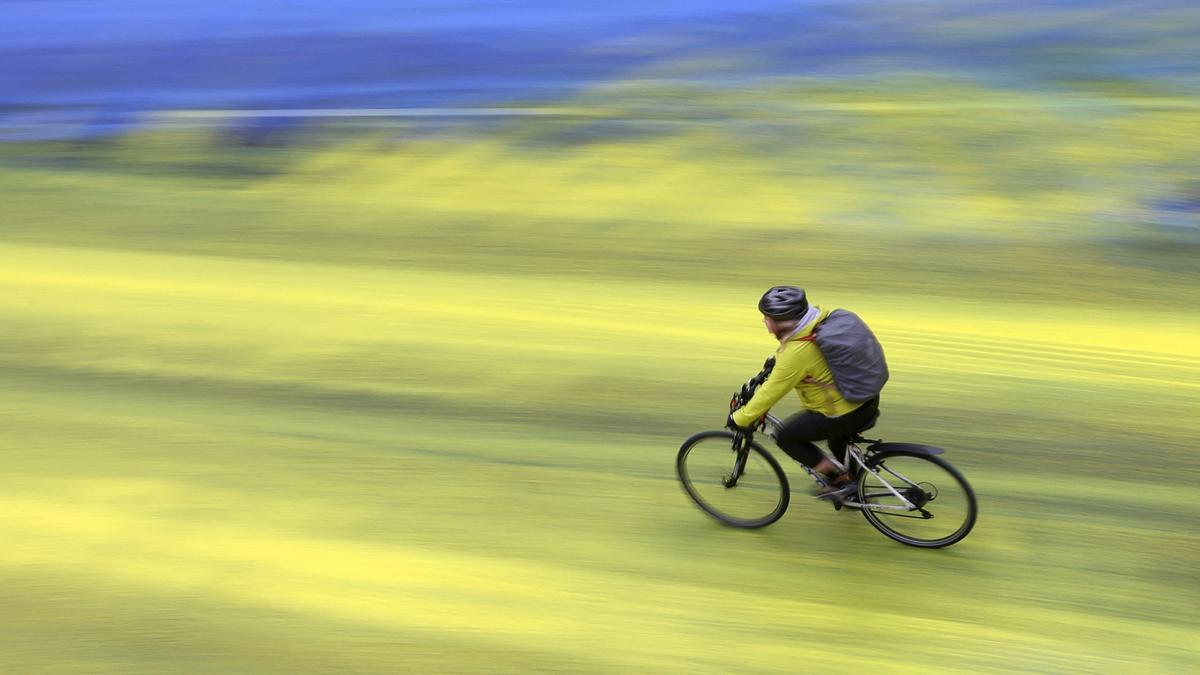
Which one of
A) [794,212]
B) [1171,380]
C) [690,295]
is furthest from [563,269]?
[1171,380]

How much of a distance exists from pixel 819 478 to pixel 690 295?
2.21 metres

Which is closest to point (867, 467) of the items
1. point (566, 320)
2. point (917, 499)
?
point (917, 499)

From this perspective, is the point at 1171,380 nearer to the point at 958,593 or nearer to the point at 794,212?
the point at 958,593

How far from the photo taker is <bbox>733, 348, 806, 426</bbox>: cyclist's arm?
145 inches

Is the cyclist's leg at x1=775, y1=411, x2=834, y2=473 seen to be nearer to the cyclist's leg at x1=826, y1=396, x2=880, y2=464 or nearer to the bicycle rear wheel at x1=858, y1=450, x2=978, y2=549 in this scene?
the cyclist's leg at x1=826, y1=396, x2=880, y2=464

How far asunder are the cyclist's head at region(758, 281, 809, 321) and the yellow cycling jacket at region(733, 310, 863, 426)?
0.07 metres

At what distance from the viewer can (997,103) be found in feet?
24.7

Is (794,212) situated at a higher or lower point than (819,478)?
higher

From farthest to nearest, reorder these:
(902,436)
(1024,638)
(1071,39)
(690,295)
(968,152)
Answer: (1071,39) → (968,152) → (690,295) → (902,436) → (1024,638)

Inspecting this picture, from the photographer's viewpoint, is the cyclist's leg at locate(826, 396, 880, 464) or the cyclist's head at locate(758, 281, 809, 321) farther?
the cyclist's leg at locate(826, 396, 880, 464)

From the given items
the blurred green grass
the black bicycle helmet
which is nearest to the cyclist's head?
the black bicycle helmet

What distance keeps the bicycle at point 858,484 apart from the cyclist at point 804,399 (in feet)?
0.17

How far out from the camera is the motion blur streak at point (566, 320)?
3945 millimetres

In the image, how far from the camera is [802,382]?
3.79m
